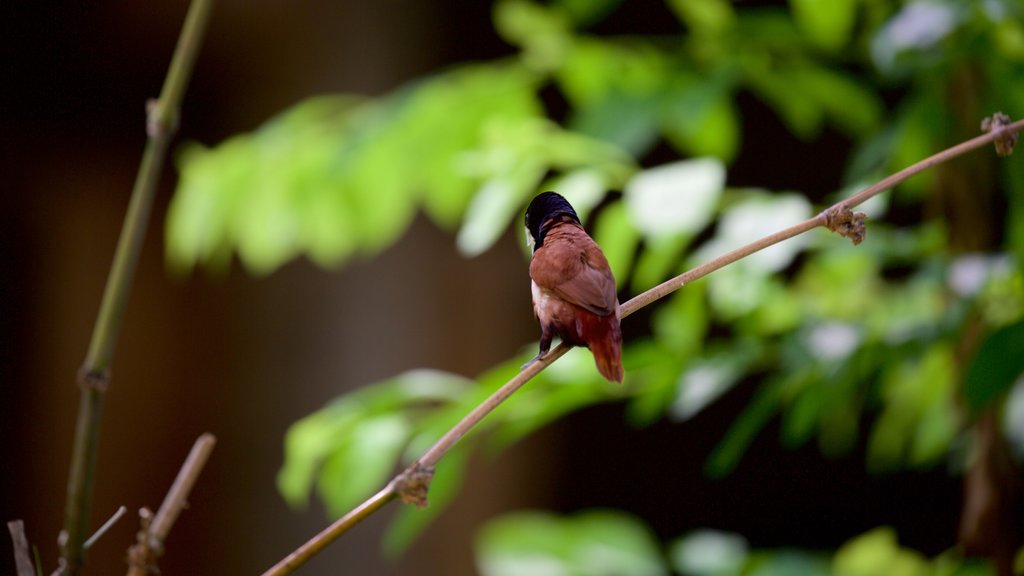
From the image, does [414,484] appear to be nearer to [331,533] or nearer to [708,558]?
[331,533]

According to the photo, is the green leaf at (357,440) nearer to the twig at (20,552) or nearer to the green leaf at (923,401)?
the green leaf at (923,401)

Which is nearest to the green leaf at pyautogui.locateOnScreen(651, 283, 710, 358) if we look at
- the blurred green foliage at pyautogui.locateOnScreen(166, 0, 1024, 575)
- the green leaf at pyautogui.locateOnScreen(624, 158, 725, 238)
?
the blurred green foliage at pyautogui.locateOnScreen(166, 0, 1024, 575)

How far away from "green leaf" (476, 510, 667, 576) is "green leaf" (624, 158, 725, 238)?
44 cm

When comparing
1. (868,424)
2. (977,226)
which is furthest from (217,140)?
(977,226)

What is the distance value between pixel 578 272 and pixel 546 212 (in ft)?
0.09

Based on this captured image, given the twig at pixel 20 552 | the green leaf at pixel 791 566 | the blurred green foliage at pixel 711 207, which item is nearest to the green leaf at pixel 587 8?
the blurred green foliage at pixel 711 207

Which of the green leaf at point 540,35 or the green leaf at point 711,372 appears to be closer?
the green leaf at point 711,372

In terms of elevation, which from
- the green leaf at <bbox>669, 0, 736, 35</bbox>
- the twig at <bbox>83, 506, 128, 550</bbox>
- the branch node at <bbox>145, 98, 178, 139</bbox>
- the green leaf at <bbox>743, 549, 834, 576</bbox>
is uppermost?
the green leaf at <bbox>669, 0, 736, 35</bbox>

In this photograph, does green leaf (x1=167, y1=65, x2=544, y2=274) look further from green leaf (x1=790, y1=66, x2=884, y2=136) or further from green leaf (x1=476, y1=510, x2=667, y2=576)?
green leaf (x1=476, y1=510, x2=667, y2=576)

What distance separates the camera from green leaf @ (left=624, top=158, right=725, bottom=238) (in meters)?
0.73

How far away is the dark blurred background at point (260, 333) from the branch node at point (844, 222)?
167 centimetres

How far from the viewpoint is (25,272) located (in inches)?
84.6

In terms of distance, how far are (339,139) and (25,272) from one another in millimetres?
1332

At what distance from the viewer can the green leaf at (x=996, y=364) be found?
22.1 inches
